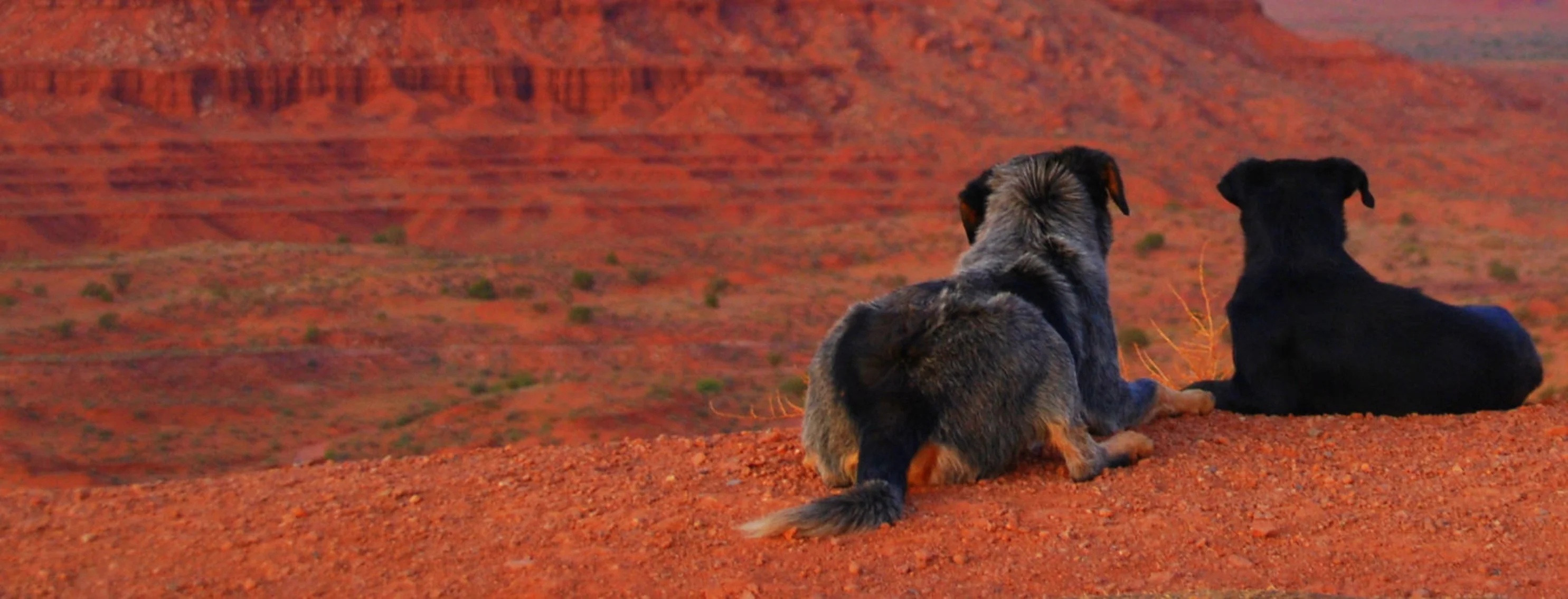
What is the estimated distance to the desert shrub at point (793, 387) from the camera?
21359 mm

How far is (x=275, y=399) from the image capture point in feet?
70.5

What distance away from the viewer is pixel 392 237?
138ft

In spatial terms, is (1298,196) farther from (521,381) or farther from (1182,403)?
(521,381)

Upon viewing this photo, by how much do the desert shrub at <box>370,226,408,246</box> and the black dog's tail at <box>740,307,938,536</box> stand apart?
36593 mm

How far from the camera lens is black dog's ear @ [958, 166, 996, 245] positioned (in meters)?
6.52

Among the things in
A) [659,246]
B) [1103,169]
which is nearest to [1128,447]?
[1103,169]

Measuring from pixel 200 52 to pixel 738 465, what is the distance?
47225mm

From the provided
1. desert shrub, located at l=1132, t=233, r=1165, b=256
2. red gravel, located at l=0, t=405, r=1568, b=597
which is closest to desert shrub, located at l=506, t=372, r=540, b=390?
red gravel, located at l=0, t=405, r=1568, b=597

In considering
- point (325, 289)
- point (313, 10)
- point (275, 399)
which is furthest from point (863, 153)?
point (275, 399)

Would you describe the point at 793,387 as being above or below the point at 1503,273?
below

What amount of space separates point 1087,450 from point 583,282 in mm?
27239

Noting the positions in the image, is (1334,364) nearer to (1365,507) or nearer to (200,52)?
(1365,507)

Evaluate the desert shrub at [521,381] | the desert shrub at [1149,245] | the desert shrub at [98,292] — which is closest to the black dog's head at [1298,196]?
the desert shrub at [521,381]

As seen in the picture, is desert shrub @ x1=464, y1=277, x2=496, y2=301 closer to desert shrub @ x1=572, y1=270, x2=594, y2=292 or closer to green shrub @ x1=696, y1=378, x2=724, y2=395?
desert shrub @ x1=572, y1=270, x2=594, y2=292
